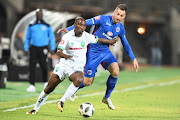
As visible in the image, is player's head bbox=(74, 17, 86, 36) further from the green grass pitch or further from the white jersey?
the green grass pitch

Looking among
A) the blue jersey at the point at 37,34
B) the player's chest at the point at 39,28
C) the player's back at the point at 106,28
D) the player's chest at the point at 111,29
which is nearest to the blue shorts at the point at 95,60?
the player's back at the point at 106,28

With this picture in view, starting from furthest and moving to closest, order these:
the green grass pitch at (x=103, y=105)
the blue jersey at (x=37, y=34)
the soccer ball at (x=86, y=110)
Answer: the blue jersey at (x=37, y=34)
the green grass pitch at (x=103, y=105)
the soccer ball at (x=86, y=110)

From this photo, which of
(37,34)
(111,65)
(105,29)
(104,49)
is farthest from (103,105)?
(37,34)

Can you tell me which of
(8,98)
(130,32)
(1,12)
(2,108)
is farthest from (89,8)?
(2,108)

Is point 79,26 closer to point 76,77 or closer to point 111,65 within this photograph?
point 76,77

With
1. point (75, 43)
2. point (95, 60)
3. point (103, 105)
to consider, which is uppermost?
point (75, 43)

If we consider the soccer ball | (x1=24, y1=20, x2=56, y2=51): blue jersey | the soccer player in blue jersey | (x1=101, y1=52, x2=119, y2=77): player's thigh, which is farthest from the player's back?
(x1=24, y1=20, x2=56, y2=51): blue jersey

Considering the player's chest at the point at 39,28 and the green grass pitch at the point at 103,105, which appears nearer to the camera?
the green grass pitch at the point at 103,105

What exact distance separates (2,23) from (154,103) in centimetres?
1690

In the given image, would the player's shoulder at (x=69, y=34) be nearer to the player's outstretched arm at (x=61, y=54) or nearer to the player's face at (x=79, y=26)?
the player's face at (x=79, y=26)

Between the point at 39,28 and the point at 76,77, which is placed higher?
the point at 39,28

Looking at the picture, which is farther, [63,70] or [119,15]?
[119,15]

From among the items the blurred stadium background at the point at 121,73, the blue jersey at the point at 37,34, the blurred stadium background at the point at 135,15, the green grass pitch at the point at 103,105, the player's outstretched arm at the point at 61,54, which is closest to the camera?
the player's outstretched arm at the point at 61,54

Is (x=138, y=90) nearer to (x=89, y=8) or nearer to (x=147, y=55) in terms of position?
(x=89, y=8)
